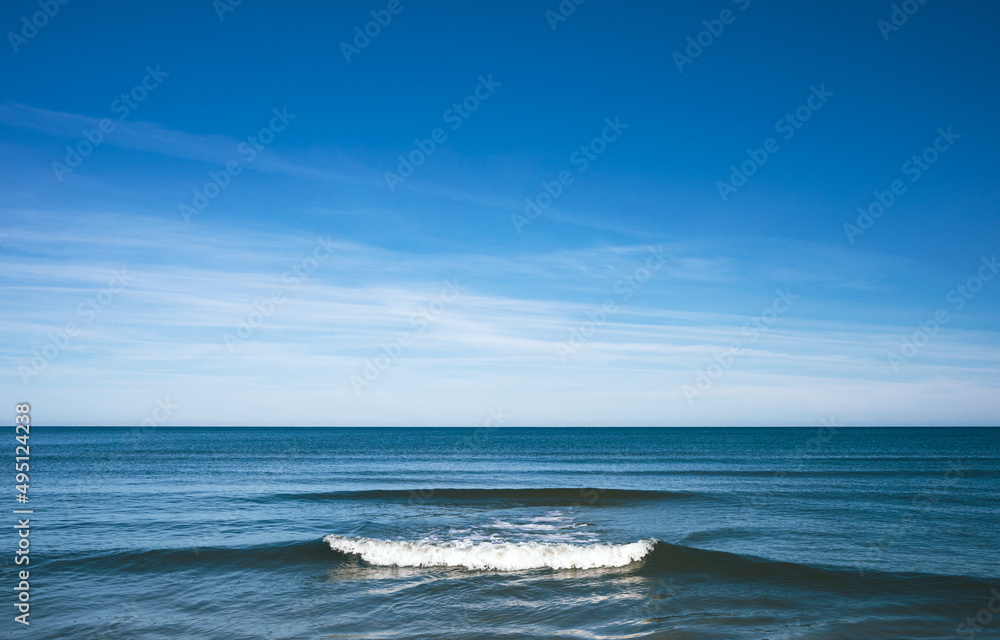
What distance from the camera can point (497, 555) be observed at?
17.2m

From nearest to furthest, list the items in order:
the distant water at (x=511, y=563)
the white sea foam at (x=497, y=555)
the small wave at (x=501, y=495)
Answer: the distant water at (x=511, y=563) < the white sea foam at (x=497, y=555) < the small wave at (x=501, y=495)

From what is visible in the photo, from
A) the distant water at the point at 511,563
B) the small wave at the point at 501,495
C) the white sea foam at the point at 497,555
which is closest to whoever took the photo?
the distant water at the point at 511,563

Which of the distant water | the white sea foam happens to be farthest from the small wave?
the white sea foam

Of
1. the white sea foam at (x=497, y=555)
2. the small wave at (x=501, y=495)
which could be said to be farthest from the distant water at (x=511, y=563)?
the small wave at (x=501, y=495)

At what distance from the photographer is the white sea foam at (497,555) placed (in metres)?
16.9

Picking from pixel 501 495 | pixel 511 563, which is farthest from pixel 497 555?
pixel 501 495

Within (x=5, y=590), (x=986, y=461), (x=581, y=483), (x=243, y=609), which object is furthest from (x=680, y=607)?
(x=986, y=461)

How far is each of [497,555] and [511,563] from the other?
0.50m

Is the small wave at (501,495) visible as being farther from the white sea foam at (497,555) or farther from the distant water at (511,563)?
the white sea foam at (497,555)

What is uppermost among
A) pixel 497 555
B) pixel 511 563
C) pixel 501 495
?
pixel 497 555

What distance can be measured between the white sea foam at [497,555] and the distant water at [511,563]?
0.21 ft

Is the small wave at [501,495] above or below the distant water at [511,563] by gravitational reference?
below

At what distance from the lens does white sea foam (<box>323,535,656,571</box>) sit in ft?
55.5

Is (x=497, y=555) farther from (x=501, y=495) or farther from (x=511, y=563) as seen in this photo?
(x=501, y=495)
